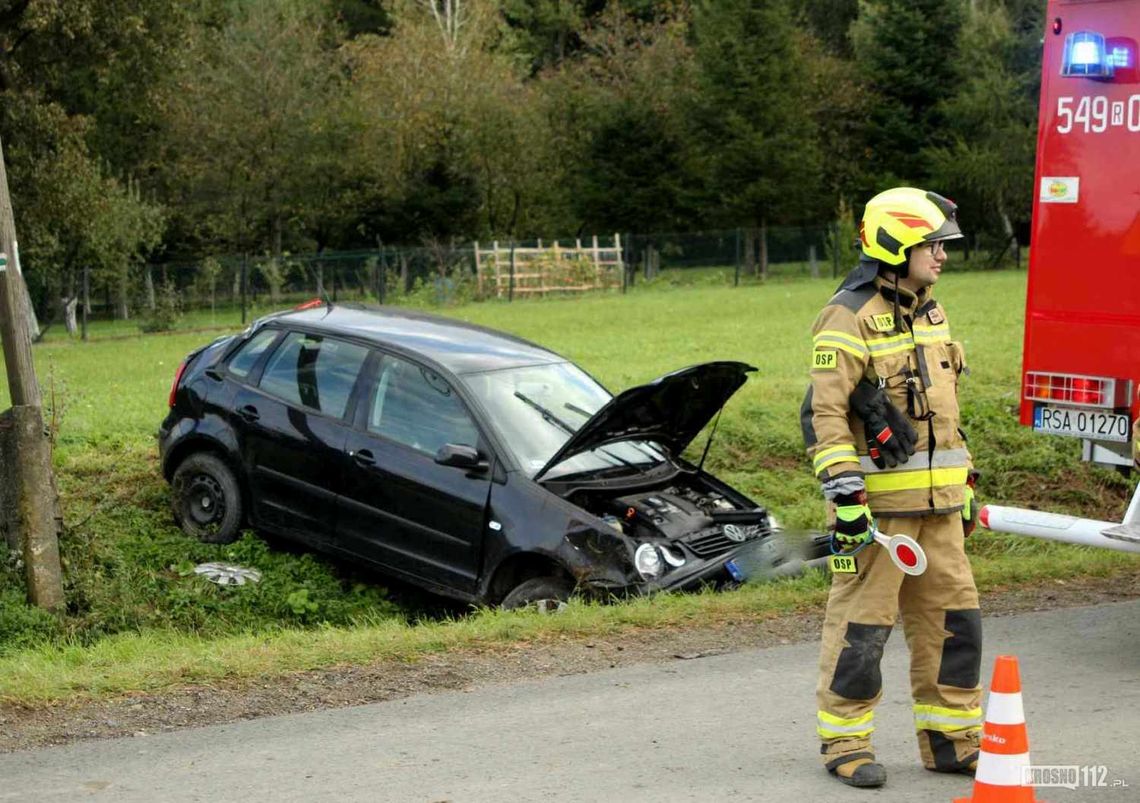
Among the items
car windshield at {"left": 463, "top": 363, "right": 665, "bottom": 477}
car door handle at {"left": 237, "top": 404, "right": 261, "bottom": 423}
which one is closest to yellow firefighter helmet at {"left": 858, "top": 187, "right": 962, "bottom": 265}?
car windshield at {"left": 463, "top": 363, "right": 665, "bottom": 477}

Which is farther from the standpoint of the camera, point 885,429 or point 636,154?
point 636,154

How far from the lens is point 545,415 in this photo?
30.2ft

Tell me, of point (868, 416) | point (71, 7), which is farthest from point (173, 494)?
point (71, 7)

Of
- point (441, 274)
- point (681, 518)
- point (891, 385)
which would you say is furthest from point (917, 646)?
point (441, 274)

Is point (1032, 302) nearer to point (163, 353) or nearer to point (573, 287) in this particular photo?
point (163, 353)

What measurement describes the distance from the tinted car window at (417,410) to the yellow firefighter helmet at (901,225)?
3987 millimetres

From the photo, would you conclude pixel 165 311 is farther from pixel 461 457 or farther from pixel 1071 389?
pixel 1071 389

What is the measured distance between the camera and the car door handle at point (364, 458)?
918 centimetres

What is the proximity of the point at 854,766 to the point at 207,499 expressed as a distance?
611 centimetres

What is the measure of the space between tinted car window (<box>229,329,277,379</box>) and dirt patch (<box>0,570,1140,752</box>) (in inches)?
147

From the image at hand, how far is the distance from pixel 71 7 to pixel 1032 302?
2390 cm

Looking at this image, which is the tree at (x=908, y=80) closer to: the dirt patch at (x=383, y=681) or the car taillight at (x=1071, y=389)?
the car taillight at (x=1071, y=389)

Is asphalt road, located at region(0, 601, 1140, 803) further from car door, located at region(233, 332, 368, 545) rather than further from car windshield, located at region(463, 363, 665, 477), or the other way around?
car door, located at region(233, 332, 368, 545)

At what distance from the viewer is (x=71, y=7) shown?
28.0m
